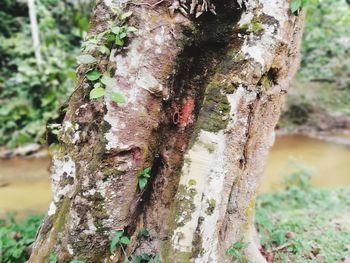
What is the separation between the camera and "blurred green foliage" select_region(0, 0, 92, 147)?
352 inches

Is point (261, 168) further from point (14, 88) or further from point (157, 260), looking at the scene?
point (14, 88)

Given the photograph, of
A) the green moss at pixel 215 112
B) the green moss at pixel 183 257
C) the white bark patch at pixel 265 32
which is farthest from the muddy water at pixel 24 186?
the white bark patch at pixel 265 32

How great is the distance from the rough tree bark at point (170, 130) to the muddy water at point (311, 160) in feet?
15.9

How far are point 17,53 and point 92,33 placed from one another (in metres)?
8.07

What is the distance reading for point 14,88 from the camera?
944 centimetres

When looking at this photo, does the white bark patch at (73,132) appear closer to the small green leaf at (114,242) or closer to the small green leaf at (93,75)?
the small green leaf at (93,75)

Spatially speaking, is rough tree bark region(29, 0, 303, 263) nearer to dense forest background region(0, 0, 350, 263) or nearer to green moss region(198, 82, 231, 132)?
green moss region(198, 82, 231, 132)

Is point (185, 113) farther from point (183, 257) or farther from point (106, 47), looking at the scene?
point (183, 257)

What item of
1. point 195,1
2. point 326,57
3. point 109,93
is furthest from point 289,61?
point 326,57

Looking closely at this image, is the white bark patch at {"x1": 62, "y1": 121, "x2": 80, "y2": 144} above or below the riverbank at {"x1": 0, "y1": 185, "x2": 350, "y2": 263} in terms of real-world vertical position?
above

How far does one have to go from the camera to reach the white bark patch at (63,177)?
2424mm

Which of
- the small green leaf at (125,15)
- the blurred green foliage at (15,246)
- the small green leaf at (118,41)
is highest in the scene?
the small green leaf at (125,15)

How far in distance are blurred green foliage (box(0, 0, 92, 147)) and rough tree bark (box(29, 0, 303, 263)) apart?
645 cm

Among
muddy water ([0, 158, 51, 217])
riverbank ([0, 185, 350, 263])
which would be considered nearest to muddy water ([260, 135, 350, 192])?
riverbank ([0, 185, 350, 263])
